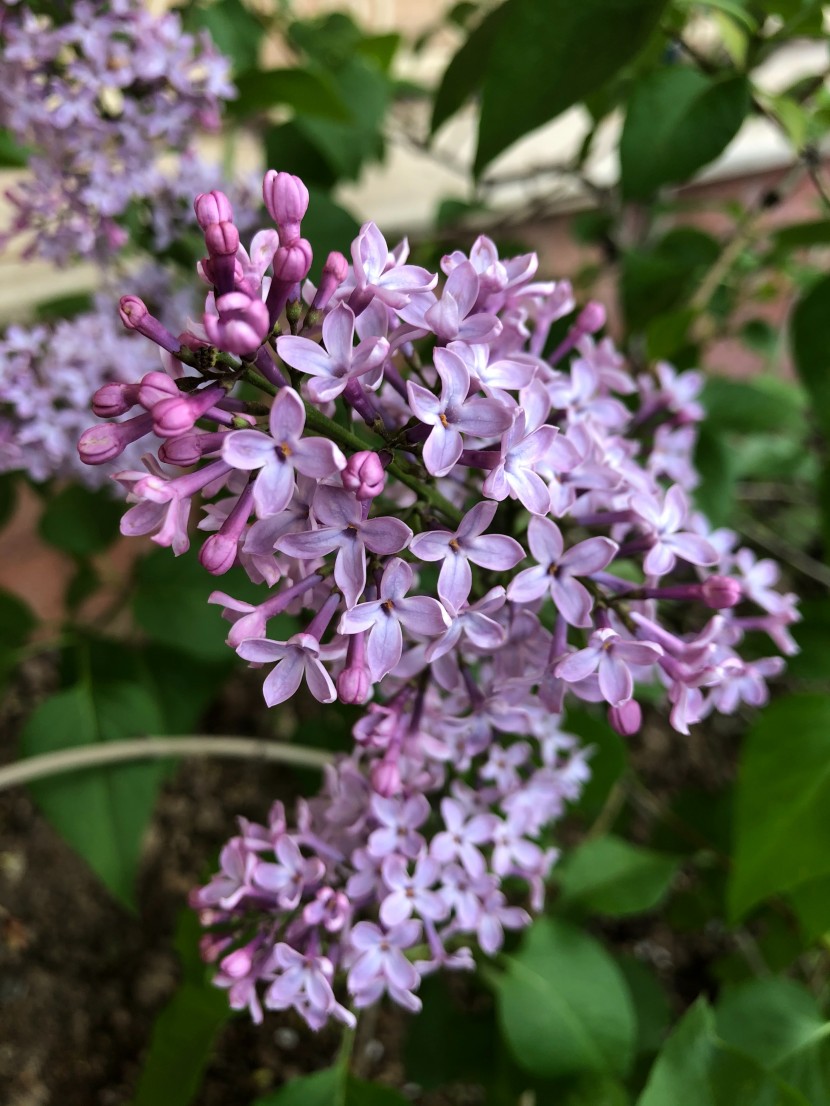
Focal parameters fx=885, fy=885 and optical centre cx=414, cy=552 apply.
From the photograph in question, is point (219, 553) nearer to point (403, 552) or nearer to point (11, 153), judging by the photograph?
point (403, 552)

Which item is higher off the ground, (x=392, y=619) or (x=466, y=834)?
(x=392, y=619)

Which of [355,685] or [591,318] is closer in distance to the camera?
[355,685]

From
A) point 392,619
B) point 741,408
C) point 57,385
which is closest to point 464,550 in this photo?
point 392,619

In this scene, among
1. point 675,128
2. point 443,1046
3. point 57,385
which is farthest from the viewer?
point 443,1046

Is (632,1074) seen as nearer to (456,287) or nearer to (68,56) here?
(456,287)

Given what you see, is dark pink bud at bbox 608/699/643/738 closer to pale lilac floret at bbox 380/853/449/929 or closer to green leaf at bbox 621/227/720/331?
pale lilac floret at bbox 380/853/449/929

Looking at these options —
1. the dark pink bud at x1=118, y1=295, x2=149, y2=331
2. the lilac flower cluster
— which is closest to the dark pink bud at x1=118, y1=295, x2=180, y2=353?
the dark pink bud at x1=118, y1=295, x2=149, y2=331

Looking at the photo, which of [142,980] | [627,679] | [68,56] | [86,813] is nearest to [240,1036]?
[142,980]

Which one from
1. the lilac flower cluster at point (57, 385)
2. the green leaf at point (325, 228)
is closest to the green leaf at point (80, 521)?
the lilac flower cluster at point (57, 385)
